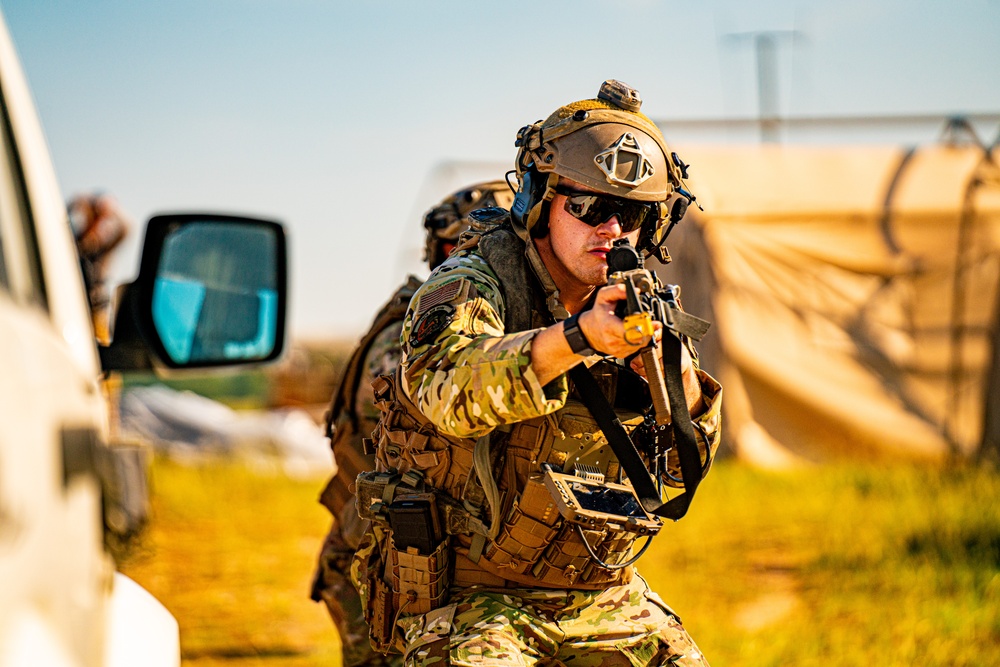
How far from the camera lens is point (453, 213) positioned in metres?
4.31

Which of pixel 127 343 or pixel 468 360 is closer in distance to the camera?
pixel 127 343

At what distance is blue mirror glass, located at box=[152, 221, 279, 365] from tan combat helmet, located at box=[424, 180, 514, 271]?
199 cm

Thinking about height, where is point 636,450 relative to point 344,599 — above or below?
above

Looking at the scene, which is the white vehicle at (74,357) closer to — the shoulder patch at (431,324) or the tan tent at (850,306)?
the shoulder patch at (431,324)

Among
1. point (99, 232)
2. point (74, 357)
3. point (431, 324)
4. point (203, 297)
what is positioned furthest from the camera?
point (99, 232)

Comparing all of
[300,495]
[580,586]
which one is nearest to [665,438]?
[580,586]

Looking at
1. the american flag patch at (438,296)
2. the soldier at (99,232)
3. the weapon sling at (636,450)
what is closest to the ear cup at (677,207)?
the weapon sling at (636,450)

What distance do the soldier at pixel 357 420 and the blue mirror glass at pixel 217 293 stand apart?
177 centimetres

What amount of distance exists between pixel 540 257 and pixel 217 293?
0.91 metres

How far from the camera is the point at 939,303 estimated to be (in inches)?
443

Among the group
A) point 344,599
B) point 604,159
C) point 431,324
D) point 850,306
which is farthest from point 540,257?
point 850,306

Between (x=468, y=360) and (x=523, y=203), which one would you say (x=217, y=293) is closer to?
(x=468, y=360)

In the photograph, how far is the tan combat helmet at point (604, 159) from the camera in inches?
107

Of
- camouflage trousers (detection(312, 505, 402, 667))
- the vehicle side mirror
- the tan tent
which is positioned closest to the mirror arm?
the vehicle side mirror
